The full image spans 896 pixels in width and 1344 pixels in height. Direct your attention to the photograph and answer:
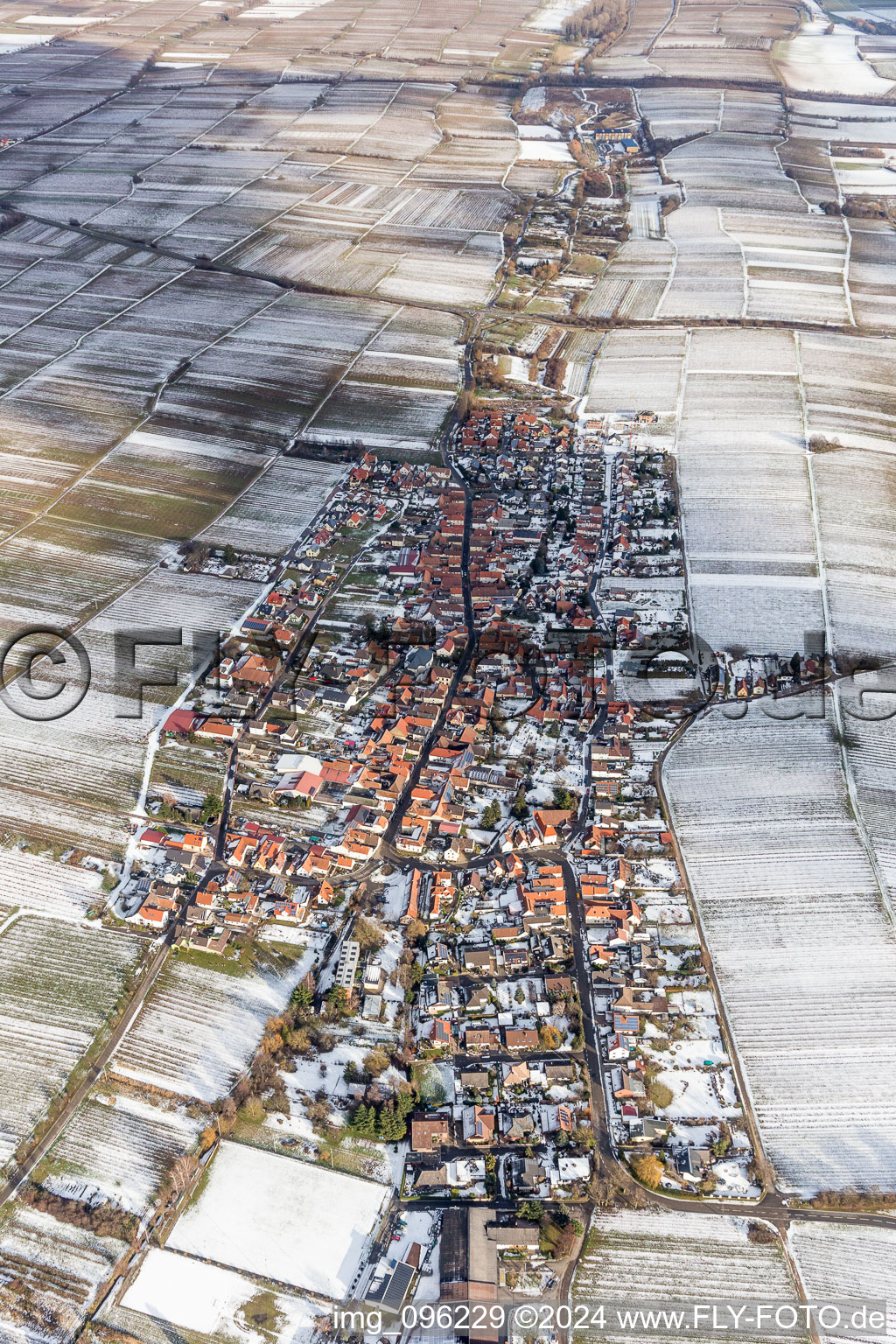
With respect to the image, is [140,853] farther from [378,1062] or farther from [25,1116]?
[378,1062]

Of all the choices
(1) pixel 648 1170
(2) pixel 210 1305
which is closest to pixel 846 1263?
(1) pixel 648 1170

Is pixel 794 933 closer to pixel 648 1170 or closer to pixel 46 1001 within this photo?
pixel 648 1170

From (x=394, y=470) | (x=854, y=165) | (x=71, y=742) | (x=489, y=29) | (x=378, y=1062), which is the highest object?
(x=489, y=29)

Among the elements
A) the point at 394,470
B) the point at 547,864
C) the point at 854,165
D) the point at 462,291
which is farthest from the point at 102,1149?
the point at 854,165

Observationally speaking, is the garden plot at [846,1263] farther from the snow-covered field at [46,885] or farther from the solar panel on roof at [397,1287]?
the snow-covered field at [46,885]

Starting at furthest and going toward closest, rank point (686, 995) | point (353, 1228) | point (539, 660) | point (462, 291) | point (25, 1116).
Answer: point (462, 291) → point (539, 660) → point (686, 995) → point (25, 1116) → point (353, 1228)

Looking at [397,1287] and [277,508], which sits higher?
[277,508]

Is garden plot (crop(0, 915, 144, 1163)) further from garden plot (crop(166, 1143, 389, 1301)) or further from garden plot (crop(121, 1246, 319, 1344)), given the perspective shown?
garden plot (crop(166, 1143, 389, 1301))
